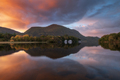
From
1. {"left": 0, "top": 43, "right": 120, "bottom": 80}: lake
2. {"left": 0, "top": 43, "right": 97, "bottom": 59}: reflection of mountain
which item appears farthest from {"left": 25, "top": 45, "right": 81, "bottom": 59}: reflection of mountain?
{"left": 0, "top": 43, "right": 120, "bottom": 80}: lake

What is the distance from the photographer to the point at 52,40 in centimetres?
11025

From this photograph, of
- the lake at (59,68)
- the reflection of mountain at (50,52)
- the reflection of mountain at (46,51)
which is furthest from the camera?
the reflection of mountain at (46,51)

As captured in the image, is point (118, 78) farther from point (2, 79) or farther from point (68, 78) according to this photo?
point (2, 79)

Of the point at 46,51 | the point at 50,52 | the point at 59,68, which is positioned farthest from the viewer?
the point at 46,51

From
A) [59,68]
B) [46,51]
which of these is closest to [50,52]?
[46,51]

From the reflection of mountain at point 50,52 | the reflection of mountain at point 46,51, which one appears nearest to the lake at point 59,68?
the reflection of mountain at point 50,52

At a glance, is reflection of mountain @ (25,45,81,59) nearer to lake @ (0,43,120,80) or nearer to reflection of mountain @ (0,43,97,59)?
reflection of mountain @ (0,43,97,59)

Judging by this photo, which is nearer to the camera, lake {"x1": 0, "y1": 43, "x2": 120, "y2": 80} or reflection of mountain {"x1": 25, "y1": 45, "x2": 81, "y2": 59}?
lake {"x1": 0, "y1": 43, "x2": 120, "y2": 80}

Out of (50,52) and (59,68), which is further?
(50,52)

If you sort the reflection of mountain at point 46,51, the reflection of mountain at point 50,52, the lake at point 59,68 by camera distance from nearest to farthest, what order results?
the lake at point 59,68, the reflection of mountain at point 50,52, the reflection of mountain at point 46,51

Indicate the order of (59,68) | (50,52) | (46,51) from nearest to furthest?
(59,68)
(50,52)
(46,51)

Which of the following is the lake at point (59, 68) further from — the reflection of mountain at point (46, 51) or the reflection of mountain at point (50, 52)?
the reflection of mountain at point (46, 51)

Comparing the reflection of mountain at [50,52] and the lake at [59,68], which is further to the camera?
the reflection of mountain at [50,52]

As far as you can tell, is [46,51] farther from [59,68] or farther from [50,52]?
[59,68]
